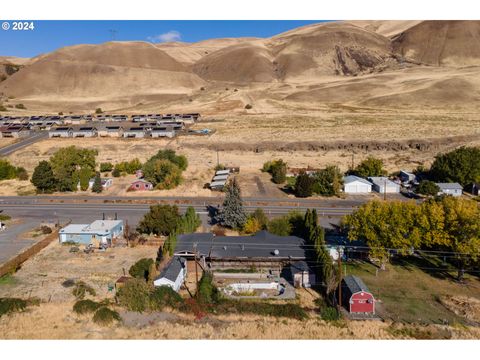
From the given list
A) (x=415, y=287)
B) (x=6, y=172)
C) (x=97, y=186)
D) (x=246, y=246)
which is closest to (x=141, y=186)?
(x=97, y=186)

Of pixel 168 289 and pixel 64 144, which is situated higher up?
pixel 64 144

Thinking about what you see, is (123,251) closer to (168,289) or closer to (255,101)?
(168,289)

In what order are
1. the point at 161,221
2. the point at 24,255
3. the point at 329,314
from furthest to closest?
the point at 161,221, the point at 24,255, the point at 329,314

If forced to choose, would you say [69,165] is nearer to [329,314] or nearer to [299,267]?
[299,267]

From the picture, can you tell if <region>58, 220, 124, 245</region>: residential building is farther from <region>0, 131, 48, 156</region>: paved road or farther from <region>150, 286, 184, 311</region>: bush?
<region>0, 131, 48, 156</region>: paved road

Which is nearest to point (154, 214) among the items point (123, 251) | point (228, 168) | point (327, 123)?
point (123, 251)

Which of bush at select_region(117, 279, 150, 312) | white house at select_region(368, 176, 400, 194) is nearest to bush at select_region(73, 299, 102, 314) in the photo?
bush at select_region(117, 279, 150, 312)

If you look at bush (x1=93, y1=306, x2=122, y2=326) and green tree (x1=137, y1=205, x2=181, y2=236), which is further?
green tree (x1=137, y1=205, x2=181, y2=236)
